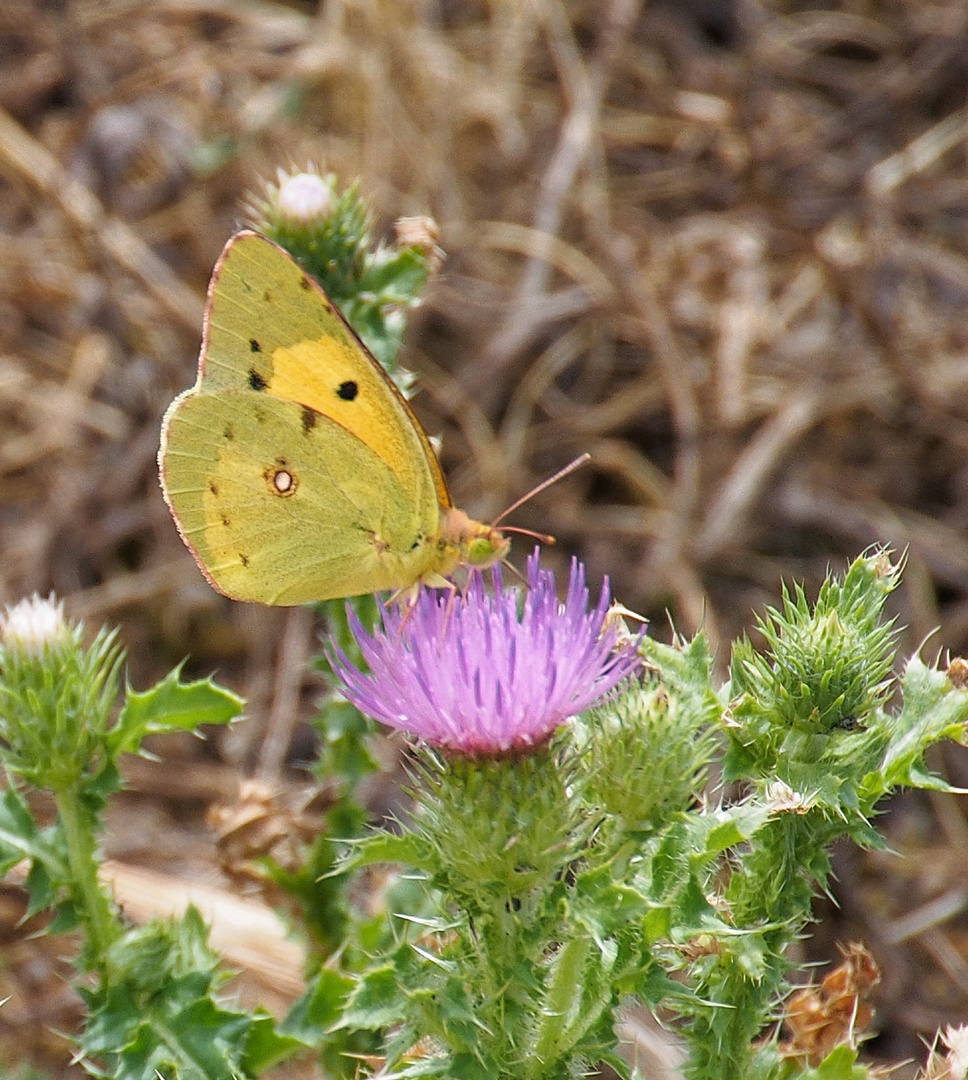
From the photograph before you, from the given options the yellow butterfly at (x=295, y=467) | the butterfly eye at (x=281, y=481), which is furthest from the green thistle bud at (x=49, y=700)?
the butterfly eye at (x=281, y=481)

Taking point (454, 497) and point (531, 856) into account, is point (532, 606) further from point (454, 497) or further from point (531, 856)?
point (454, 497)

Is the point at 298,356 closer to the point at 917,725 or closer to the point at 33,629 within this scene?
the point at 33,629

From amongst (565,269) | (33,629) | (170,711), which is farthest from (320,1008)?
(565,269)

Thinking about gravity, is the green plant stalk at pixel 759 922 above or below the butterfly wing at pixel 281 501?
below

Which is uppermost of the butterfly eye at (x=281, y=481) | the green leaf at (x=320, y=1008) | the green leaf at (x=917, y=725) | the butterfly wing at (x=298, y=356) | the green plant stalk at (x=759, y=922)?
the butterfly wing at (x=298, y=356)

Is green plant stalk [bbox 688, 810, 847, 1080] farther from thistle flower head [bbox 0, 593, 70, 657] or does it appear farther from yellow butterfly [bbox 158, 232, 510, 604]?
thistle flower head [bbox 0, 593, 70, 657]

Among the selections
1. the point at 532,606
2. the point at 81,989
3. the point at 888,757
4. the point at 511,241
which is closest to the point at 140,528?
the point at 511,241

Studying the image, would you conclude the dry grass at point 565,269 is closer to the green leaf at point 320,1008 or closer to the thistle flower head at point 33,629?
the thistle flower head at point 33,629
